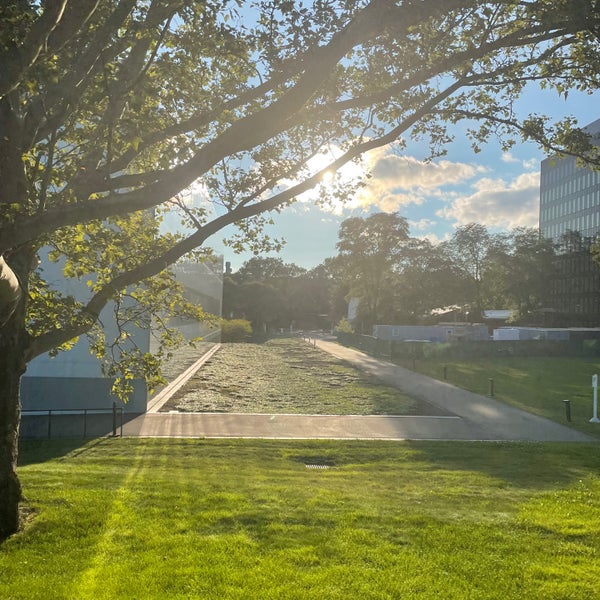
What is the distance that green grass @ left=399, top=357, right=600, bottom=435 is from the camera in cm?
1725

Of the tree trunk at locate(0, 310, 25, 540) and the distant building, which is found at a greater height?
the distant building

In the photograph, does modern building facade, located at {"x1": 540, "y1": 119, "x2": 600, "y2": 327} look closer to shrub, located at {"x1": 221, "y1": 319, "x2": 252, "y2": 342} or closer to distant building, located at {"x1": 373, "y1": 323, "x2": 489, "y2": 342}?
distant building, located at {"x1": 373, "y1": 323, "x2": 489, "y2": 342}

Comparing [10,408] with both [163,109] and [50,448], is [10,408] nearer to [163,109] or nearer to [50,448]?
[163,109]

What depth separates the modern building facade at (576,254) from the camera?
61312 millimetres

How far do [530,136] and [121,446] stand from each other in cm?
926

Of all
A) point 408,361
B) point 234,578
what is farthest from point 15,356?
point 408,361

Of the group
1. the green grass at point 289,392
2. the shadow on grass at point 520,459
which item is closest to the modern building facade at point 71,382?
the green grass at point 289,392

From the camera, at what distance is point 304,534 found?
202 inches

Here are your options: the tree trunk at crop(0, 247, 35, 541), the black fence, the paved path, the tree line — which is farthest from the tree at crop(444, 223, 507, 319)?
the tree trunk at crop(0, 247, 35, 541)

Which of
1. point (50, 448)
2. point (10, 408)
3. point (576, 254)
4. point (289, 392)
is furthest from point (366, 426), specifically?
point (576, 254)

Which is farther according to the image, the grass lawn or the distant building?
the distant building

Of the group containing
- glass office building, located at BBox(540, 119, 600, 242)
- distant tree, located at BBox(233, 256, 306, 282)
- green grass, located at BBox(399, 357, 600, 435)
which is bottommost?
green grass, located at BBox(399, 357, 600, 435)

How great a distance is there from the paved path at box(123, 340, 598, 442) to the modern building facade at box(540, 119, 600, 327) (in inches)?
1591

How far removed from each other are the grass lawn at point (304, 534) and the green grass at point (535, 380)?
8.51 m
